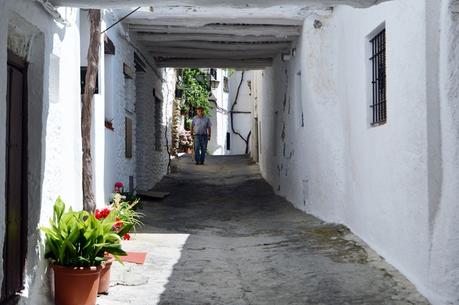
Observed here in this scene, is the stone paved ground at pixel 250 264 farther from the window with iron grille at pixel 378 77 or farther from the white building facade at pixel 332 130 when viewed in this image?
the window with iron grille at pixel 378 77

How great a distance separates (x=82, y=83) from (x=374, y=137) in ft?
11.2

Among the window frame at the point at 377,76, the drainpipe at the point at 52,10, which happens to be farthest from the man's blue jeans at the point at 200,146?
the drainpipe at the point at 52,10

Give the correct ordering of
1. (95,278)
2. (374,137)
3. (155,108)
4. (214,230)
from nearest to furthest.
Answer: (95,278) < (374,137) < (214,230) < (155,108)

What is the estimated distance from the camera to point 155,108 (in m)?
13.2

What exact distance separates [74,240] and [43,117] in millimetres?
973

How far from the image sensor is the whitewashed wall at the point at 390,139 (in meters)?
4.55

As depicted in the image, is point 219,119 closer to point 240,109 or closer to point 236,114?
point 236,114

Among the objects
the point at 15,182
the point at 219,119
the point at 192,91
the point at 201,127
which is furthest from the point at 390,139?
the point at 219,119

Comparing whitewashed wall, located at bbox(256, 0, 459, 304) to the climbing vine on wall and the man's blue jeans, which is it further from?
the climbing vine on wall

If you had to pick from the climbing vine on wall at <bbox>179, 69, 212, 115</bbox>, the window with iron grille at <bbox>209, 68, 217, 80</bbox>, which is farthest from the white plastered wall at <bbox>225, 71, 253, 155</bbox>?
the climbing vine on wall at <bbox>179, 69, 212, 115</bbox>

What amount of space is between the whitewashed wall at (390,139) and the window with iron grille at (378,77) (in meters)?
0.10

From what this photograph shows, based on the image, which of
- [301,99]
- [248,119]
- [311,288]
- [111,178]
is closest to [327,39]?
[301,99]

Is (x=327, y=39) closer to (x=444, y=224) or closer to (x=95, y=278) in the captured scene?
(x=444, y=224)

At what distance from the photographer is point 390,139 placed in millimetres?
5879
